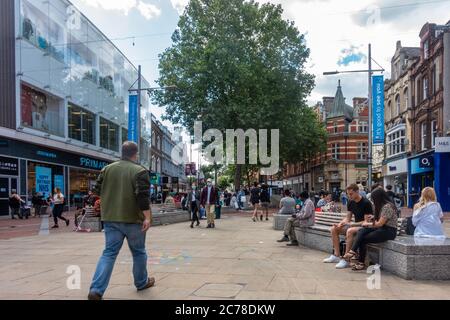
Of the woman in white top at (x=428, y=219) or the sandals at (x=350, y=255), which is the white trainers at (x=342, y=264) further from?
the woman in white top at (x=428, y=219)

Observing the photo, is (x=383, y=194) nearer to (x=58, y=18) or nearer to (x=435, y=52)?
(x=435, y=52)

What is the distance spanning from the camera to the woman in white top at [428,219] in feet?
25.1

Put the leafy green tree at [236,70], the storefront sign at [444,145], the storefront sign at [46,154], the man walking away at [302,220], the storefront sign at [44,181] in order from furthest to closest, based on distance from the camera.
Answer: the leafy green tree at [236,70] → the storefront sign at [46,154] → the storefront sign at [44,181] → the storefront sign at [444,145] → the man walking away at [302,220]

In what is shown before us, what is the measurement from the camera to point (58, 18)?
30766mm

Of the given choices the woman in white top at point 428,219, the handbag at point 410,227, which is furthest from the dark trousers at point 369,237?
the handbag at point 410,227

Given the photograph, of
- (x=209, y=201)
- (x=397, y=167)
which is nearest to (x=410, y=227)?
(x=209, y=201)

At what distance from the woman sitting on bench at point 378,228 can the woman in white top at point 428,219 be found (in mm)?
541

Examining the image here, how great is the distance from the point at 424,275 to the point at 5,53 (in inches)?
980

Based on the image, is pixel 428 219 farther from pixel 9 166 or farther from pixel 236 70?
pixel 236 70

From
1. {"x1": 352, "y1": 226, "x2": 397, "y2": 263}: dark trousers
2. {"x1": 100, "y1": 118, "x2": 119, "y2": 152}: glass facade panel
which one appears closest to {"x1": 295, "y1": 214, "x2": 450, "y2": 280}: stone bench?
{"x1": 352, "y1": 226, "x2": 397, "y2": 263}: dark trousers

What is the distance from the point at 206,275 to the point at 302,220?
13.7ft

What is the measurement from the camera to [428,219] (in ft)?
25.2

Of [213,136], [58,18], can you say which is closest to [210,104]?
[213,136]

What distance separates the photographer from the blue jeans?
551 centimetres
